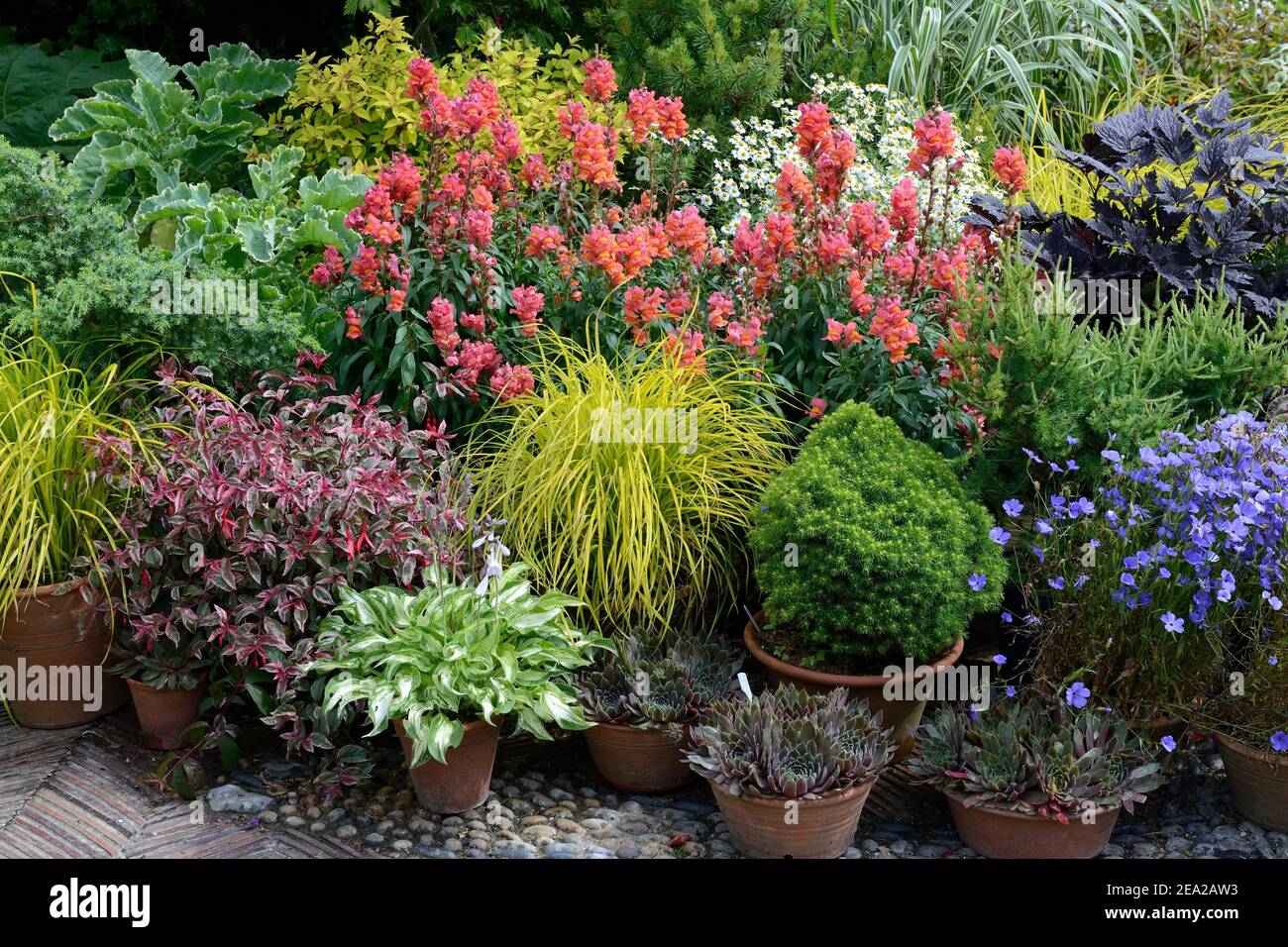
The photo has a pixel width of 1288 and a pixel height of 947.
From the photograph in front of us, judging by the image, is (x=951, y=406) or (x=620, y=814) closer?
(x=620, y=814)

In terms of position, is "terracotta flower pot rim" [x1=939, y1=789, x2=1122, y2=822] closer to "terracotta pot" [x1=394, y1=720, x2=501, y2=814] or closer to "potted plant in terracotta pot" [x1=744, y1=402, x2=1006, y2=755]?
"potted plant in terracotta pot" [x1=744, y1=402, x2=1006, y2=755]

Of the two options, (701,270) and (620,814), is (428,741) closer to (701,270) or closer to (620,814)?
(620,814)

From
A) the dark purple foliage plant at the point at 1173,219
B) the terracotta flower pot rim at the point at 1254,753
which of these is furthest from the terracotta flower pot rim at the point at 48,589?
the dark purple foliage plant at the point at 1173,219

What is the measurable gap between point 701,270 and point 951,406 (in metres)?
1.09

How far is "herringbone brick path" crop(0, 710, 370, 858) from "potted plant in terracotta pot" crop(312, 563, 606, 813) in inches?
13.7

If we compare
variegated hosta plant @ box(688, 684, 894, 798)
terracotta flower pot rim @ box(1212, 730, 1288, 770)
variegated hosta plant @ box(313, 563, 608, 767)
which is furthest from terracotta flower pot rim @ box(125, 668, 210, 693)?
terracotta flower pot rim @ box(1212, 730, 1288, 770)

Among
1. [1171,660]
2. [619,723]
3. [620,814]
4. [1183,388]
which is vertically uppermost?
[1183,388]

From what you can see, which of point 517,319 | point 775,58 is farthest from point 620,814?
point 775,58

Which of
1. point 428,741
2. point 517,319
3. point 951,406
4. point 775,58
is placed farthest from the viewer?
point 775,58

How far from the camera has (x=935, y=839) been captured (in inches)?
125

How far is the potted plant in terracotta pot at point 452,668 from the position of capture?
3.00 m

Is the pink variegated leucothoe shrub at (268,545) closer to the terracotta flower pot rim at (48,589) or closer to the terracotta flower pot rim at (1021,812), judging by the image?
the terracotta flower pot rim at (48,589)

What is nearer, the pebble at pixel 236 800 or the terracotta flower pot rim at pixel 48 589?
the pebble at pixel 236 800

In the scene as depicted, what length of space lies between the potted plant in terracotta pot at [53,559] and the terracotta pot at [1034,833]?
2408 mm
